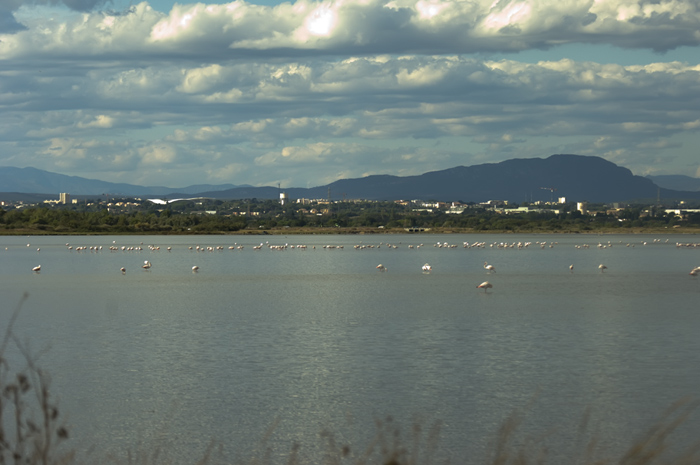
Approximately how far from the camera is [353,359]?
23766 millimetres

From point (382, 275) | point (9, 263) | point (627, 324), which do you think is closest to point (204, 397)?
point (627, 324)

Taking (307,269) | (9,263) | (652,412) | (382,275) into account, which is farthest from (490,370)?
(9,263)

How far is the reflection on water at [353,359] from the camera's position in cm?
1659

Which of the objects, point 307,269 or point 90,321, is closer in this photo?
point 90,321

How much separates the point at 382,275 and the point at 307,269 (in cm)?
998

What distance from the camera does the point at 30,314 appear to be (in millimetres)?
36531

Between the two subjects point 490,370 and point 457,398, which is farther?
point 490,370

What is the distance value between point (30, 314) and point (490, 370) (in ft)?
73.6

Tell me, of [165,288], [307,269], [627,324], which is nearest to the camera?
[627,324]

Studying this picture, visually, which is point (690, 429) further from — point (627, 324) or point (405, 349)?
point (627, 324)

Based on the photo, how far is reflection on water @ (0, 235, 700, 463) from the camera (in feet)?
54.4

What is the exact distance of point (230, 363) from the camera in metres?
23.2

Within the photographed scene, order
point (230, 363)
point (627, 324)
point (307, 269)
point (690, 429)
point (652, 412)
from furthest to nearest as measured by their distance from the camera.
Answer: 1. point (307, 269)
2. point (627, 324)
3. point (230, 363)
4. point (652, 412)
5. point (690, 429)

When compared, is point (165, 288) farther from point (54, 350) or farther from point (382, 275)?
point (54, 350)
